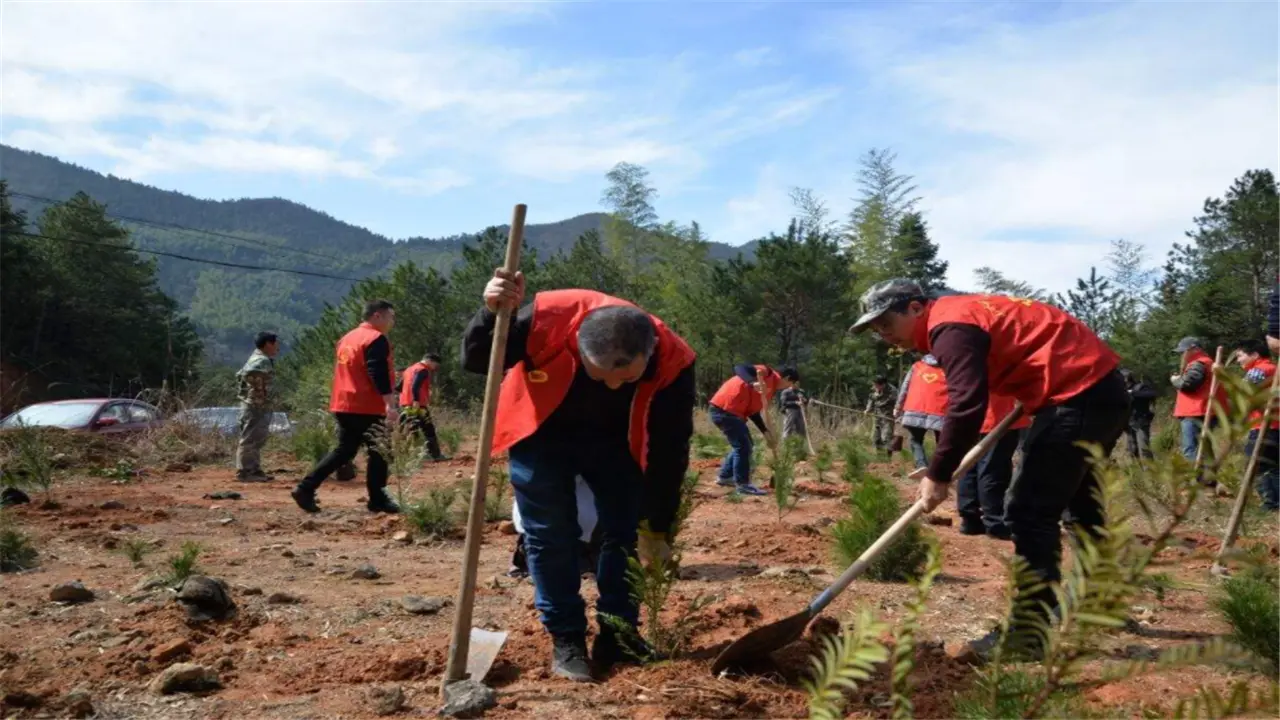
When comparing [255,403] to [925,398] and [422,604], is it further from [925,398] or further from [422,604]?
[925,398]

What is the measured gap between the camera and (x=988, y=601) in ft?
13.8

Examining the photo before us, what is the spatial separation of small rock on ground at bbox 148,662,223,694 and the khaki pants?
7.19 meters

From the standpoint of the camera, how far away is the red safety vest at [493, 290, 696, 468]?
320 centimetres

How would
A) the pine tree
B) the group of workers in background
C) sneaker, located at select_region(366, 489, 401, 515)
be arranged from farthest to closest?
the pine tree < sneaker, located at select_region(366, 489, 401, 515) < the group of workers in background

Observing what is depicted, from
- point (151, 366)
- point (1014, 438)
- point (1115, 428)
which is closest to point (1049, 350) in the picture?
point (1115, 428)

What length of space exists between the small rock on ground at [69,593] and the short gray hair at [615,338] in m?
2.72

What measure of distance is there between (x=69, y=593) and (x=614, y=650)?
8.25 feet

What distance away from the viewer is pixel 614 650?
3.27 m

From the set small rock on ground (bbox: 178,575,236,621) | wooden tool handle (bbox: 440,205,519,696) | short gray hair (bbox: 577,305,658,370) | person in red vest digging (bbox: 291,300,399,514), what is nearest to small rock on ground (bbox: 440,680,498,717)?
wooden tool handle (bbox: 440,205,519,696)

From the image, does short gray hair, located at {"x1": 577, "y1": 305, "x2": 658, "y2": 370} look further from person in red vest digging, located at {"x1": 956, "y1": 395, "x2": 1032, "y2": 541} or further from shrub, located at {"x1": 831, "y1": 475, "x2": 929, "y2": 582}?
person in red vest digging, located at {"x1": 956, "y1": 395, "x2": 1032, "y2": 541}

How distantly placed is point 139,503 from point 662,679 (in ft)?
20.7

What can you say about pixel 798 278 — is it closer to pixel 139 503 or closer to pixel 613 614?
pixel 139 503

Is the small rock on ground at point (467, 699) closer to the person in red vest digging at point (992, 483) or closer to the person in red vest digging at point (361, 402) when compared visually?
the person in red vest digging at point (992, 483)

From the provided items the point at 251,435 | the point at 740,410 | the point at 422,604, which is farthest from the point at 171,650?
the point at 251,435
